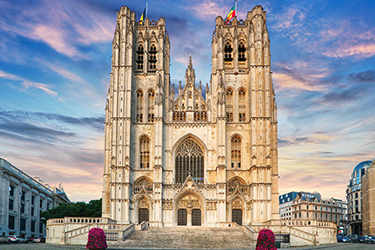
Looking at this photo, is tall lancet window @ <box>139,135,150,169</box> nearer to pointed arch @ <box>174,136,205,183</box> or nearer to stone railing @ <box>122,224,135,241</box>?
pointed arch @ <box>174,136,205,183</box>

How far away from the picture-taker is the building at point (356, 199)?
3720 inches

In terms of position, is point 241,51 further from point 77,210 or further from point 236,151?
point 77,210

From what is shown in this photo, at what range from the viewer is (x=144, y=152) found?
59781mm

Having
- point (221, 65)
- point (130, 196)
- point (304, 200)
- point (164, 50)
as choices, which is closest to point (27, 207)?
point (130, 196)

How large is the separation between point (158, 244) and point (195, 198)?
1587 centimetres

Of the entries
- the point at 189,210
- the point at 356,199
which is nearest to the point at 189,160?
the point at 189,210

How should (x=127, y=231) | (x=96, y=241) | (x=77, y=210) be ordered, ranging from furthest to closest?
(x=77, y=210) → (x=127, y=231) → (x=96, y=241)

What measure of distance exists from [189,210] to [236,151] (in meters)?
10.2

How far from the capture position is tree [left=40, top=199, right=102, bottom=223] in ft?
216

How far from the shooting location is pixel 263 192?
54.8 m

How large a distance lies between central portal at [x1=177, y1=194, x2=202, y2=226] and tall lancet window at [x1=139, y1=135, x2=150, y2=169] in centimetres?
698

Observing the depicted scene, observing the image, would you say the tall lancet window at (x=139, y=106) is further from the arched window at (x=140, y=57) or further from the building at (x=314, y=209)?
the building at (x=314, y=209)

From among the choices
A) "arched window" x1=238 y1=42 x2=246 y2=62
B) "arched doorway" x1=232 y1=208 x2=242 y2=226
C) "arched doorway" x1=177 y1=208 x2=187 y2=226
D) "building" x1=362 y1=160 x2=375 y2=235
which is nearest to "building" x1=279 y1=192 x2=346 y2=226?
"building" x1=362 y1=160 x2=375 y2=235

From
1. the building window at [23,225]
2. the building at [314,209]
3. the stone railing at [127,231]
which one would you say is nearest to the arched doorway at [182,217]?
the stone railing at [127,231]
